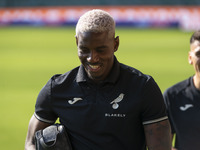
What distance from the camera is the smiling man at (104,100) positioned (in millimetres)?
2674

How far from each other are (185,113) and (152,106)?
1.19 m

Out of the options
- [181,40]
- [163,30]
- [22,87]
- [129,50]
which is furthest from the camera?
[163,30]

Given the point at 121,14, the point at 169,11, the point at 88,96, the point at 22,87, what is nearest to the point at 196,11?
the point at 169,11

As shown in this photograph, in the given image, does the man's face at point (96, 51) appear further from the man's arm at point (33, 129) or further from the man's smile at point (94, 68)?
the man's arm at point (33, 129)

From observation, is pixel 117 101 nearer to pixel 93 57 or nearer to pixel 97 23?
pixel 93 57

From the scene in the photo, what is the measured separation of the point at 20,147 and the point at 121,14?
2054 centimetres

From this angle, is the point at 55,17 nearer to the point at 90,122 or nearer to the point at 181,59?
the point at 181,59

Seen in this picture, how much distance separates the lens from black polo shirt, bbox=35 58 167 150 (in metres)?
2.70

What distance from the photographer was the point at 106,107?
2.74 meters

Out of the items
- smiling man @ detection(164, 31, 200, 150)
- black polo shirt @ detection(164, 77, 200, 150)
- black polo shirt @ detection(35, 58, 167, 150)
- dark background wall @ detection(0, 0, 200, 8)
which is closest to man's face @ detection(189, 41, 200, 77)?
smiling man @ detection(164, 31, 200, 150)

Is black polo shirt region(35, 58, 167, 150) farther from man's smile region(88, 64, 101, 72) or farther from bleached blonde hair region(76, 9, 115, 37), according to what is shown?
bleached blonde hair region(76, 9, 115, 37)

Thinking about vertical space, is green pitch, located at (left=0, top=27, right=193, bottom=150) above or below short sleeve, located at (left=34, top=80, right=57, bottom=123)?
below

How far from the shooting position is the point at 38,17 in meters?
26.9

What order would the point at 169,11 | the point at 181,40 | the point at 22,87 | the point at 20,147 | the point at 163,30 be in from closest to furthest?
the point at 20,147 < the point at 22,87 < the point at 181,40 < the point at 163,30 < the point at 169,11
